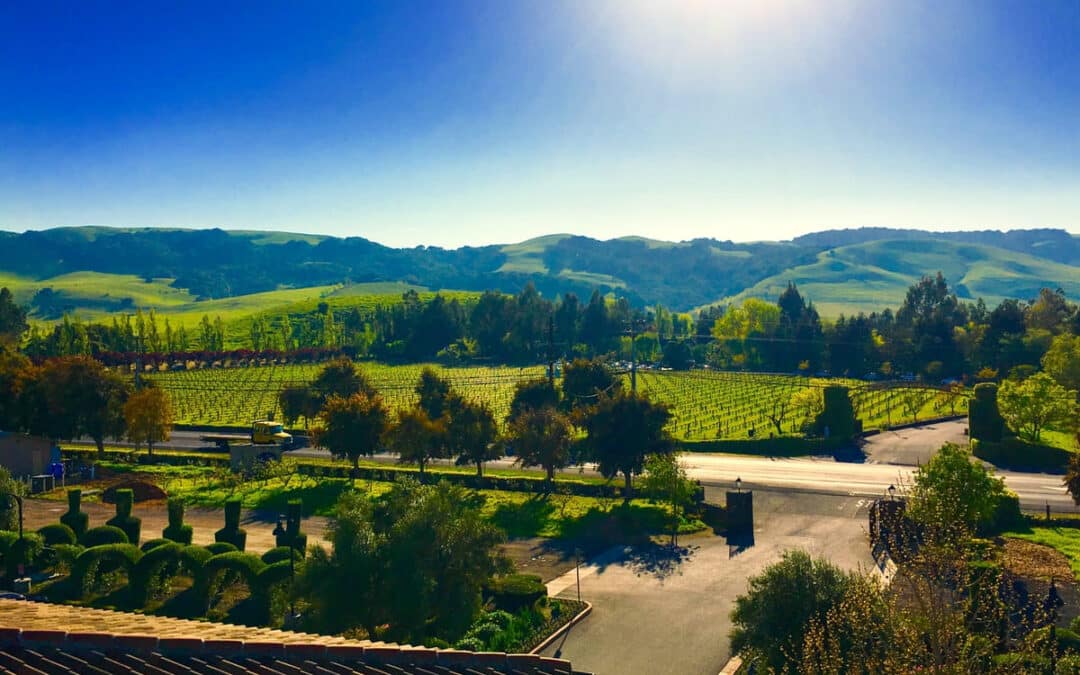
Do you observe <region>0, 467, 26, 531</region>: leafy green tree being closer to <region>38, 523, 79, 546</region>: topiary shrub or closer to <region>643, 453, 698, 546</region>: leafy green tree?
<region>38, 523, 79, 546</region>: topiary shrub

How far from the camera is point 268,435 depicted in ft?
212

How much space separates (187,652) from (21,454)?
51.6m

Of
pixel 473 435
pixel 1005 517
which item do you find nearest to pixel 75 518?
pixel 473 435

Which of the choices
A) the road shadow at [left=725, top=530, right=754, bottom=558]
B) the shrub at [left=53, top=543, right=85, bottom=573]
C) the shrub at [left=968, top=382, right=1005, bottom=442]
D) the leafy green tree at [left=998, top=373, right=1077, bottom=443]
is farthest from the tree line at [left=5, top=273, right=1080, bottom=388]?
the shrub at [left=53, top=543, right=85, bottom=573]

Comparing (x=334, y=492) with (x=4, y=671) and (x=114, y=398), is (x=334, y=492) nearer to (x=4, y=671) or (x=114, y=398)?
(x=114, y=398)

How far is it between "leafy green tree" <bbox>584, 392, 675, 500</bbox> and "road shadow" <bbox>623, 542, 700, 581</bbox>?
298 inches

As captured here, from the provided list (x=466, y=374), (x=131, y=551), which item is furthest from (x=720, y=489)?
(x=466, y=374)

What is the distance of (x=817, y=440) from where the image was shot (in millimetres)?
61125

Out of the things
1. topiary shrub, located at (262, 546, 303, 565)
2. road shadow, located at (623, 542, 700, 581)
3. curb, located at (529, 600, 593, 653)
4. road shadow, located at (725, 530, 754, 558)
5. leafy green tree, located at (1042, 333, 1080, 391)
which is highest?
leafy green tree, located at (1042, 333, 1080, 391)

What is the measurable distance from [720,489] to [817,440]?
1692 cm

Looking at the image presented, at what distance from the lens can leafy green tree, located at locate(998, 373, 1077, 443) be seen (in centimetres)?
6000

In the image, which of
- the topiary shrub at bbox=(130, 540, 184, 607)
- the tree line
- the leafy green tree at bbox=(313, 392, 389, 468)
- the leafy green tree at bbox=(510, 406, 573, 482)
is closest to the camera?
the topiary shrub at bbox=(130, 540, 184, 607)

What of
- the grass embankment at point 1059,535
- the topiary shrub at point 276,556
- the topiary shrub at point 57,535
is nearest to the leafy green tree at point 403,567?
the topiary shrub at point 276,556

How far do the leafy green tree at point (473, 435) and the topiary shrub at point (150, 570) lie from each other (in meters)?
20.5
